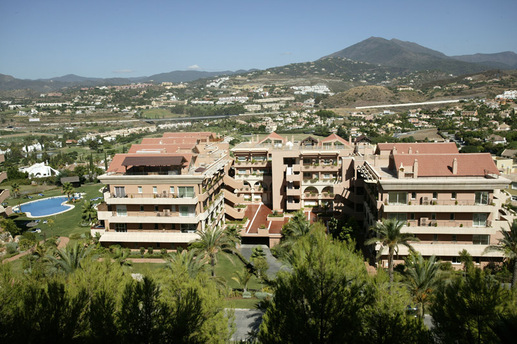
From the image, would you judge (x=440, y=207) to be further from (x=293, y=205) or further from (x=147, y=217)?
(x=147, y=217)

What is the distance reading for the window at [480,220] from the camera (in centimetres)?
3081

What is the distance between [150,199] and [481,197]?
28567 millimetres

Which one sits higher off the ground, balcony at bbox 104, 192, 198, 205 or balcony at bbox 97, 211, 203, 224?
balcony at bbox 104, 192, 198, 205

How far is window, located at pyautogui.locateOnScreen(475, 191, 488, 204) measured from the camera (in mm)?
30547

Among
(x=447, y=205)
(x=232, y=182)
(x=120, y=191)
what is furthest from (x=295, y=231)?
(x=120, y=191)

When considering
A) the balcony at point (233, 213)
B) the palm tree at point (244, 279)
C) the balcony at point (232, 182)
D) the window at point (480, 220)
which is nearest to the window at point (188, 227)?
the palm tree at point (244, 279)

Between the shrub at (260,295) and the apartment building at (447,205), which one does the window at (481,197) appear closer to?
the apartment building at (447,205)

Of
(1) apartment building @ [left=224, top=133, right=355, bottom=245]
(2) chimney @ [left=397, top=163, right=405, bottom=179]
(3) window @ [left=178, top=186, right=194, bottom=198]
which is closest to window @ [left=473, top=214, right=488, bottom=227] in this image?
(2) chimney @ [left=397, top=163, right=405, bottom=179]

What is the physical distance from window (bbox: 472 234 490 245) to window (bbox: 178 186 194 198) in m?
24.5

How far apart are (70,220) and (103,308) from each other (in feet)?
120

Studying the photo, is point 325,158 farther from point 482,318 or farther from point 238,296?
point 482,318

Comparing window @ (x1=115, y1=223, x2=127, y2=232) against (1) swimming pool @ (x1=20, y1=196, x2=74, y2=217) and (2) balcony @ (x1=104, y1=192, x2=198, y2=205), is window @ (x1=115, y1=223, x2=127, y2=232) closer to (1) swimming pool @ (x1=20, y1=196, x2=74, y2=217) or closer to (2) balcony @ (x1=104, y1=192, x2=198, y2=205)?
(2) balcony @ (x1=104, y1=192, x2=198, y2=205)

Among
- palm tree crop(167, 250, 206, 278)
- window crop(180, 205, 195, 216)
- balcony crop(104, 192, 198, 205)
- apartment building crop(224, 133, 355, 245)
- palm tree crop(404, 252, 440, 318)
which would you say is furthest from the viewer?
apartment building crop(224, 133, 355, 245)

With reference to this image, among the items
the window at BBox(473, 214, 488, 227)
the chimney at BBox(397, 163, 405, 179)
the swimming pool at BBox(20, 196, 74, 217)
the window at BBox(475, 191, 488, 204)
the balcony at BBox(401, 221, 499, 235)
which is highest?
the chimney at BBox(397, 163, 405, 179)
